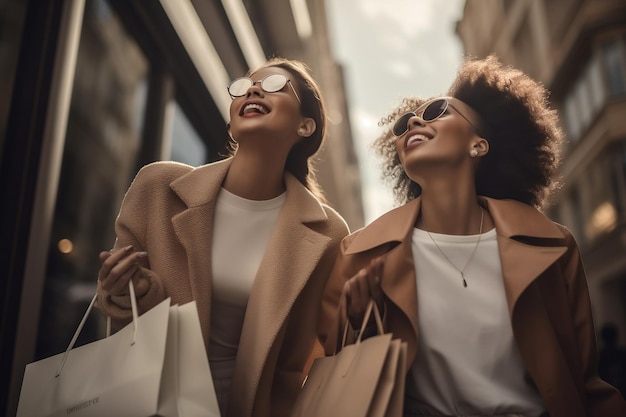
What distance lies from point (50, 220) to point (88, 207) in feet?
2.60

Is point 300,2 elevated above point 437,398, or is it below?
above

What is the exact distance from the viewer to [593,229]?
59.7 ft

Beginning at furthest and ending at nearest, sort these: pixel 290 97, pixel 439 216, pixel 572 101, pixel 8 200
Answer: pixel 572 101
pixel 8 200
pixel 290 97
pixel 439 216

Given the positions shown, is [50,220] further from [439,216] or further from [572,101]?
[572,101]

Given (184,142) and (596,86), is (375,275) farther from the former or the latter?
(596,86)

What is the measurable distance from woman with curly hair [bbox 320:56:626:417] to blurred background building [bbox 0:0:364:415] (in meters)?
1.72

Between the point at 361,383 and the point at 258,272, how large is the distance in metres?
0.65

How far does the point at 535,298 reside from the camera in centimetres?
A: 192

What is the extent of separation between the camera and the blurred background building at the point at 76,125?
2885mm

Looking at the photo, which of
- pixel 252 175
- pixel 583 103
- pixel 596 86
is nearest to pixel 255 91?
pixel 252 175

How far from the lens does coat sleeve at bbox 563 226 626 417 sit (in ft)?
6.26

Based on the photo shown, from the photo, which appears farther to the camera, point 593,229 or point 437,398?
point 593,229

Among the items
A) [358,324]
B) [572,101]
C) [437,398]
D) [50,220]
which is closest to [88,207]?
[50,220]

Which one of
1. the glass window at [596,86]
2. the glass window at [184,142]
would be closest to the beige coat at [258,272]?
the glass window at [184,142]
